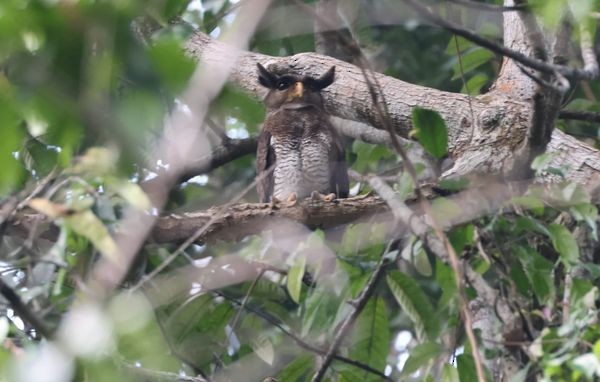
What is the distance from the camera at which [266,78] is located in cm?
466

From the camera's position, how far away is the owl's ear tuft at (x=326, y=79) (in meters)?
4.40

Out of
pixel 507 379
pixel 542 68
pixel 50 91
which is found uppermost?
pixel 50 91

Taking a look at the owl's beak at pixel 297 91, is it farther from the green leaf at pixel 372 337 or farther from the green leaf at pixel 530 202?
the green leaf at pixel 530 202

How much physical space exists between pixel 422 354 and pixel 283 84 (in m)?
2.29

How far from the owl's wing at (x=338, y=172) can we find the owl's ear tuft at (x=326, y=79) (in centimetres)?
49

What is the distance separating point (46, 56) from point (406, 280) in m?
1.99

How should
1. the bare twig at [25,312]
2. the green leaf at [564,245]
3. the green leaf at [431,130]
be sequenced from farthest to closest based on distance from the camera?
the green leaf at [431,130] → the green leaf at [564,245] → the bare twig at [25,312]

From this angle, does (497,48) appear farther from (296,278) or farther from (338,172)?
(338,172)

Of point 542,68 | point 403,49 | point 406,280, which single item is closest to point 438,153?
point 406,280

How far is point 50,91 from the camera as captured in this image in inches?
47.6

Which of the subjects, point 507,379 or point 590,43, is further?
point 507,379

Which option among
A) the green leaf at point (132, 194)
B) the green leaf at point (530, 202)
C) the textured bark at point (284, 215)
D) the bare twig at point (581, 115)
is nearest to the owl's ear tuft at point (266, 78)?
the textured bark at point (284, 215)

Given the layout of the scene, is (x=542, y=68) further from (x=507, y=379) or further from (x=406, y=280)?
(x=507, y=379)

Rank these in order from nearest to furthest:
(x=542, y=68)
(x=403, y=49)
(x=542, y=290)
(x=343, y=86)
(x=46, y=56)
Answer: (x=46, y=56)
(x=542, y=68)
(x=542, y=290)
(x=343, y=86)
(x=403, y=49)
